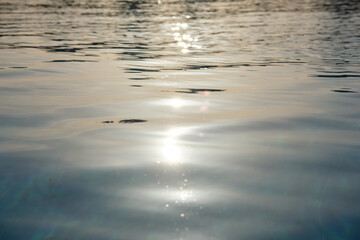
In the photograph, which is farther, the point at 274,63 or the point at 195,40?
the point at 195,40

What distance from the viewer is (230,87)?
7.35 meters

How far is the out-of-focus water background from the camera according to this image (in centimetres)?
272

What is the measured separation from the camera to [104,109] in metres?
5.72

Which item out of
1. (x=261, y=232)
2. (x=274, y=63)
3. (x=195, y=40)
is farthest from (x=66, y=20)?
(x=261, y=232)

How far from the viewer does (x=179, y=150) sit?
4.05 m

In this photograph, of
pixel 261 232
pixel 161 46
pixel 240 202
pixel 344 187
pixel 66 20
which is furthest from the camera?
pixel 66 20

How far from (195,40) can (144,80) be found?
7.22 m

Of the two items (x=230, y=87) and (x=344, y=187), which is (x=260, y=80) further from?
(x=344, y=187)

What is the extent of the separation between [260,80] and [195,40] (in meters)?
7.24

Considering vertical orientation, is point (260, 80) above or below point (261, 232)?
below

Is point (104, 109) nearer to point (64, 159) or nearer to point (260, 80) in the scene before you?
point (64, 159)

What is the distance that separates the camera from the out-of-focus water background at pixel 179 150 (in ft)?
8.93

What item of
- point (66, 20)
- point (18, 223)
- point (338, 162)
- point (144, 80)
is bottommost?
point (66, 20)

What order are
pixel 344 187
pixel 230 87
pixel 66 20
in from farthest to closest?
pixel 66 20, pixel 230 87, pixel 344 187
